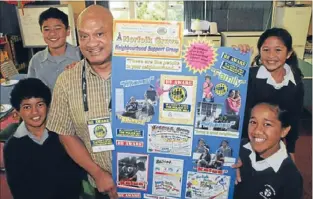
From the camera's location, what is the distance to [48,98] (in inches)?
69.5

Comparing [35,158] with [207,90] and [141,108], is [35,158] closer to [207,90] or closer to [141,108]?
[141,108]

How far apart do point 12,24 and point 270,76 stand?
5.57m

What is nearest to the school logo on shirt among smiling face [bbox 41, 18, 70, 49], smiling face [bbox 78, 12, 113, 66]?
smiling face [bbox 78, 12, 113, 66]

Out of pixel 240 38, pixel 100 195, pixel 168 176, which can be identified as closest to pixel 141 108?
pixel 168 176

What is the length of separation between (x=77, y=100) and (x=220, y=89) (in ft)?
2.27

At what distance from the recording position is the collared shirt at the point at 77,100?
143 centimetres

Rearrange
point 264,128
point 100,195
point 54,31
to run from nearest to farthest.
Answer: point 264,128 < point 100,195 < point 54,31

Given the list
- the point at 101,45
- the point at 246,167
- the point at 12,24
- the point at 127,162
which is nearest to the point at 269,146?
the point at 246,167

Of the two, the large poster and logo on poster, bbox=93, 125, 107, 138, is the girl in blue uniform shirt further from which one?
logo on poster, bbox=93, 125, 107, 138

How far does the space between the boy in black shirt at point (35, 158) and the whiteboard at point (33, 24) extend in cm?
417

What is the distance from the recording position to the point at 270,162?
1.39 metres

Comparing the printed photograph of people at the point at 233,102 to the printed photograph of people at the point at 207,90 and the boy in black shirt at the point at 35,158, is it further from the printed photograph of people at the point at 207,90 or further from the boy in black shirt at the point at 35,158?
Result: the boy in black shirt at the point at 35,158

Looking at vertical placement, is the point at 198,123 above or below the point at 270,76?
below

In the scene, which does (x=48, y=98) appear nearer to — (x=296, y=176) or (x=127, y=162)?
(x=127, y=162)
